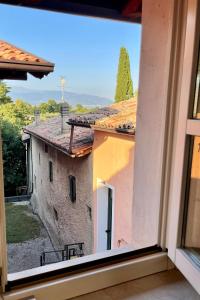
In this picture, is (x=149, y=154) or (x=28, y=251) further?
(x=28, y=251)

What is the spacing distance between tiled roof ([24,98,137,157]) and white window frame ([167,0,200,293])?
7.32 ft

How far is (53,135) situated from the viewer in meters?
5.00

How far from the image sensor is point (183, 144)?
25.2 inches

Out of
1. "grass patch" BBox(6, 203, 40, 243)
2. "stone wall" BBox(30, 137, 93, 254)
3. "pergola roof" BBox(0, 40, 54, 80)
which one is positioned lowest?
"grass patch" BBox(6, 203, 40, 243)

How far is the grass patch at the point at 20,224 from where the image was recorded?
17.6 feet

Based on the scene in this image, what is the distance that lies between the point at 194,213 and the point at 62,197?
509 centimetres

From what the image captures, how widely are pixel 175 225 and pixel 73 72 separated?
16.5 feet

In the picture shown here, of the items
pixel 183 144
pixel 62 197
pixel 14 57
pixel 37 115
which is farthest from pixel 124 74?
pixel 183 144

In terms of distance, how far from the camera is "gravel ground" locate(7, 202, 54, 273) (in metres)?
4.40

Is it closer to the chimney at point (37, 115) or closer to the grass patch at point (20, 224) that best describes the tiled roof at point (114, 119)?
the chimney at point (37, 115)

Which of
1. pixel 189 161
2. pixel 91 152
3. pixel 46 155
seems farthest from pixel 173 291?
pixel 46 155

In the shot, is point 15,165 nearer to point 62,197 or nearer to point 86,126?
point 62,197

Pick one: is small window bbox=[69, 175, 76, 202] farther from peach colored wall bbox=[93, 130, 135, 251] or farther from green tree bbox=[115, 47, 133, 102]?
green tree bbox=[115, 47, 133, 102]

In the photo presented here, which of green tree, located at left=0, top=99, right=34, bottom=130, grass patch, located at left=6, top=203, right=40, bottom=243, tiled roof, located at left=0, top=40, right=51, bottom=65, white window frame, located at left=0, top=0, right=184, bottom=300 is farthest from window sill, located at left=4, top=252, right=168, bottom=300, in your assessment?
grass patch, located at left=6, top=203, right=40, bottom=243
